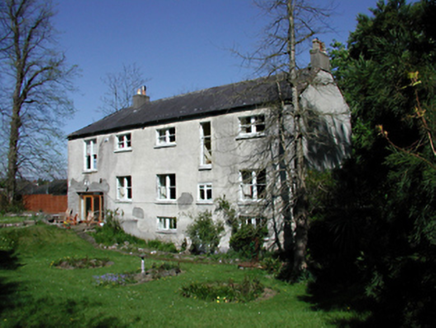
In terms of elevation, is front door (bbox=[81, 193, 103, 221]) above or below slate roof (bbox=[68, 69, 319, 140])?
below

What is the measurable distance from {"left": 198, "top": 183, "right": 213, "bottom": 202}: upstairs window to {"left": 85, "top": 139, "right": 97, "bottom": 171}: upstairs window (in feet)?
32.9

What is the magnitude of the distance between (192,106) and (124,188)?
7488 mm

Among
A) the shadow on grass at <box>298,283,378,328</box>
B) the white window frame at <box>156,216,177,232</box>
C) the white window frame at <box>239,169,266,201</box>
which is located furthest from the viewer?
the white window frame at <box>156,216,177,232</box>

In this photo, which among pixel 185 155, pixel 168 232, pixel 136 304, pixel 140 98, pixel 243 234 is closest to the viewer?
pixel 136 304

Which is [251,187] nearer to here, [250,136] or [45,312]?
[250,136]

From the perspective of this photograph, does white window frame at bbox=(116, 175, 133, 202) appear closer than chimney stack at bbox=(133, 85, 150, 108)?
Yes

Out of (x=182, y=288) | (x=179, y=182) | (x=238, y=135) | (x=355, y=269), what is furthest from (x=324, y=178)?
(x=179, y=182)

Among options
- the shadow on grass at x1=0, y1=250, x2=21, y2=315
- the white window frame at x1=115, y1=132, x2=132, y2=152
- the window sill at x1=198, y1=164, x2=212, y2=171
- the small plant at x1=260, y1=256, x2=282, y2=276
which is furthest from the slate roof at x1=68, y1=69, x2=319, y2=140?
the shadow on grass at x1=0, y1=250, x2=21, y2=315

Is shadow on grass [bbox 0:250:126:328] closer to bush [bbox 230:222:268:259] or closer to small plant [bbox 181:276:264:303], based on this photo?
small plant [bbox 181:276:264:303]

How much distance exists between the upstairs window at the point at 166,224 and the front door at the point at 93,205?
5.85m

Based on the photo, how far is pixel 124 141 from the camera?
25.4 metres

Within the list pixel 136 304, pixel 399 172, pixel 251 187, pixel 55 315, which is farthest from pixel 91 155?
pixel 399 172

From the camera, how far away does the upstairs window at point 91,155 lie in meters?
→ 27.7

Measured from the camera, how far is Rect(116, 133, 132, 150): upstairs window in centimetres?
2533
